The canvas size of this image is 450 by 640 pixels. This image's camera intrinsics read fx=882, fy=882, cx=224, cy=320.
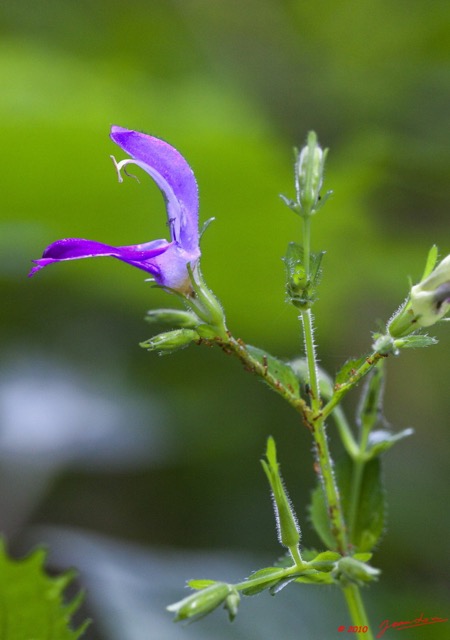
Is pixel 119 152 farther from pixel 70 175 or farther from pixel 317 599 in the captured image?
pixel 317 599

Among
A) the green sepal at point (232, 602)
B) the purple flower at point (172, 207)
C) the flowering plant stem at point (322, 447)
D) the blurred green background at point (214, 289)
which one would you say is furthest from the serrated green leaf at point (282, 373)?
the blurred green background at point (214, 289)

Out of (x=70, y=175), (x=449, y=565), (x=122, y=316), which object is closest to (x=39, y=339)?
(x=122, y=316)

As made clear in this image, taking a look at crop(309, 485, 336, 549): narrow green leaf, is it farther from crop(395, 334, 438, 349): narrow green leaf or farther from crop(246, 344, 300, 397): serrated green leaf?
crop(395, 334, 438, 349): narrow green leaf

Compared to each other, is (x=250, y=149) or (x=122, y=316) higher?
(x=250, y=149)

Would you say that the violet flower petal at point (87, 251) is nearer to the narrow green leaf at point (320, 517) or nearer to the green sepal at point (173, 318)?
the green sepal at point (173, 318)

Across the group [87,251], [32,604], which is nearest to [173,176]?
[87,251]

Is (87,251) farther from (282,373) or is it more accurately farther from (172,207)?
(282,373)

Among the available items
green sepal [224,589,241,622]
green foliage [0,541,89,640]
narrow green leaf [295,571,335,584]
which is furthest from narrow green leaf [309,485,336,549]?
green foliage [0,541,89,640]
